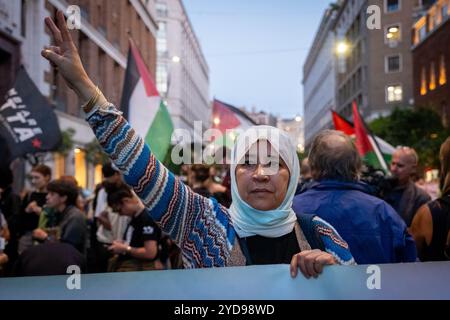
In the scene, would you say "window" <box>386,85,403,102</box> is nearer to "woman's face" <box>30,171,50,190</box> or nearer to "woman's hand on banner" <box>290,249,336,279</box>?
"woman's hand on banner" <box>290,249,336,279</box>

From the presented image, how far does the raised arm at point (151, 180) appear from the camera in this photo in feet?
5.05

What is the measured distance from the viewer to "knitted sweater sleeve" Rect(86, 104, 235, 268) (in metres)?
1.59

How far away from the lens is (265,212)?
1.84 metres

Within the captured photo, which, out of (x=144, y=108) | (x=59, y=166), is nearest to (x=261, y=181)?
(x=144, y=108)

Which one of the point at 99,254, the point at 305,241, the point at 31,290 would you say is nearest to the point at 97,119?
the point at 31,290

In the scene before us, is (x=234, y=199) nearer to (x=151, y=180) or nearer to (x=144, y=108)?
(x=151, y=180)

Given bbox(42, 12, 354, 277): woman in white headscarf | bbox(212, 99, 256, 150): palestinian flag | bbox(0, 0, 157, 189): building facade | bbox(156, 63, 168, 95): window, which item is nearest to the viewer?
bbox(42, 12, 354, 277): woman in white headscarf

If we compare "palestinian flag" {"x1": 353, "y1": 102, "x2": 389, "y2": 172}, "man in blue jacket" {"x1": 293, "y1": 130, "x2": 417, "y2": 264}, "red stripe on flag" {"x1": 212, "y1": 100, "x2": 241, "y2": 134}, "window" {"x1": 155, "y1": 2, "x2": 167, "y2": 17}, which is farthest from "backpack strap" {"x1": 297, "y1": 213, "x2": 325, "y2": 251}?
"palestinian flag" {"x1": 353, "y1": 102, "x2": 389, "y2": 172}

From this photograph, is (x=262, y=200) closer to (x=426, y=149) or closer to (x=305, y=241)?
(x=305, y=241)

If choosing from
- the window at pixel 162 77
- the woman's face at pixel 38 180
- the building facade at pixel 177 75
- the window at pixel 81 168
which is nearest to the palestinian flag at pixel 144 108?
the building facade at pixel 177 75

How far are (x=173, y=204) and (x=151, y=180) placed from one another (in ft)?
0.41

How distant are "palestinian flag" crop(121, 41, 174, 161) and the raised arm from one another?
10.2ft

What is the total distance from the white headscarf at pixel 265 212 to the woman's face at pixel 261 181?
2cm
